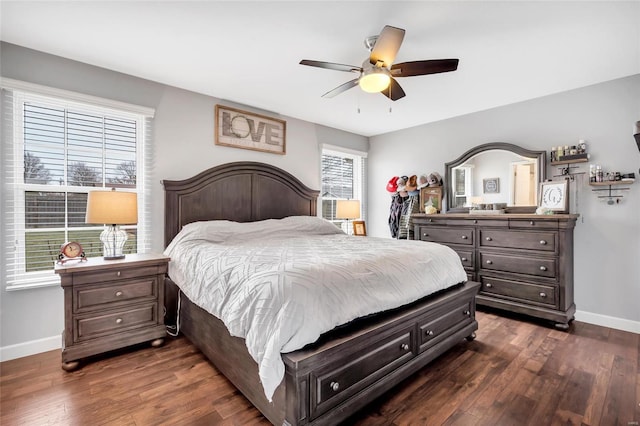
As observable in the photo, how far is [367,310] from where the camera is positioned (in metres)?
1.75

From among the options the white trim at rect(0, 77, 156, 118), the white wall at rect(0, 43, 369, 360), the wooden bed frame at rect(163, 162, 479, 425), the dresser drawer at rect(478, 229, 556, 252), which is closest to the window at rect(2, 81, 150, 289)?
the white trim at rect(0, 77, 156, 118)

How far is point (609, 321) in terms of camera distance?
3092mm

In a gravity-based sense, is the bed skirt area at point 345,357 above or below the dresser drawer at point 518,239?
below

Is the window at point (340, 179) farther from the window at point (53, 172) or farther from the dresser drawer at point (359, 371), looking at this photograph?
the dresser drawer at point (359, 371)

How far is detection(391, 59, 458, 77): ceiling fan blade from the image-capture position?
7.04ft

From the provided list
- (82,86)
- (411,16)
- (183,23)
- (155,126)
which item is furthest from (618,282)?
(82,86)

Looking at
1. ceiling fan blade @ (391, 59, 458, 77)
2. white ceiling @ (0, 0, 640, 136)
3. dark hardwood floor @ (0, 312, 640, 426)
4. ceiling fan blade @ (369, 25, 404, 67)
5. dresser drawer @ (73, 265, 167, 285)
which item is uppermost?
white ceiling @ (0, 0, 640, 136)

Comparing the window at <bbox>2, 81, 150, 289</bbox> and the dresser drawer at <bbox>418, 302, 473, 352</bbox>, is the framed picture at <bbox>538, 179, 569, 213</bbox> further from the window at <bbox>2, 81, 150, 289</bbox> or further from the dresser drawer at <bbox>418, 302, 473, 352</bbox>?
the window at <bbox>2, 81, 150, 289</bbox>

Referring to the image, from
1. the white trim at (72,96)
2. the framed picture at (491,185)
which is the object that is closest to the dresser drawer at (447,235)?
the framed picture at (491,185)

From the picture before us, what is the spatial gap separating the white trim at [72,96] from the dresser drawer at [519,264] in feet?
13.2

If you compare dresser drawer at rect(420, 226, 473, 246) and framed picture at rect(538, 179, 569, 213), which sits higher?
framed picture at rect(538, 179, 569, 213)

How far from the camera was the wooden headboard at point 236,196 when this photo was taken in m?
3.22

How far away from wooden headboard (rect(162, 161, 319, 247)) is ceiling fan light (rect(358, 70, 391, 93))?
6.40 ft

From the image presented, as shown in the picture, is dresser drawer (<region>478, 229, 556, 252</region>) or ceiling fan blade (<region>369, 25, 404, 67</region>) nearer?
ceiling fan blade (<region>369, 25, 404, 67</region>)
